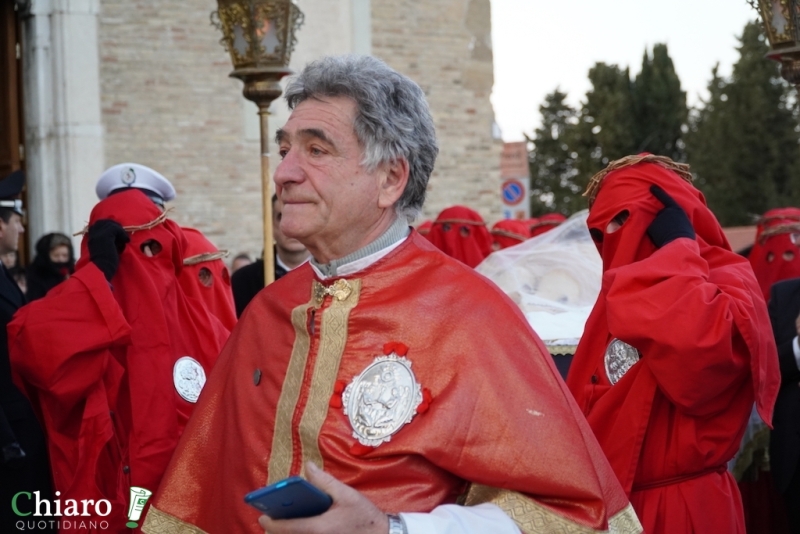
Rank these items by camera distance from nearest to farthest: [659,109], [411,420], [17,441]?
[411,420], [17,441], [659,109]

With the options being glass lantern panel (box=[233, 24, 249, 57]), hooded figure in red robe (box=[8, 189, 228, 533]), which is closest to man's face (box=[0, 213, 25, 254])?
hooded figure in red robe (box=[8, 189, 228, 533])

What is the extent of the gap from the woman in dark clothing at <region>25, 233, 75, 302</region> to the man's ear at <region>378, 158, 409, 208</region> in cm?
746

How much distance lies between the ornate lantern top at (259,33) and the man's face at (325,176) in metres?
4.25

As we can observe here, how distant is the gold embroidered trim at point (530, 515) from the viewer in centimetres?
A: 281

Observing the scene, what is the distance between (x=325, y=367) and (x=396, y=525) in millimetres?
518

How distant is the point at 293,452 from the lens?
3062 mm

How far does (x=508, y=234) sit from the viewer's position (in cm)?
1252

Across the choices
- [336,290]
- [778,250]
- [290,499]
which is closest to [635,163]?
[336,290]

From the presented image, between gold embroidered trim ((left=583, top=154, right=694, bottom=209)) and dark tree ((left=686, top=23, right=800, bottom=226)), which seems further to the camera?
dark tree ((left=686, top=23, right=800, bottom=226))

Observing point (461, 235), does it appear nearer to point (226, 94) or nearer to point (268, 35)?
point (226, 94)

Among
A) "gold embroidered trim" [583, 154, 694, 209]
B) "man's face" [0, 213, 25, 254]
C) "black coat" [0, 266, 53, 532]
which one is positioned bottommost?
"black coat" [0, 266, 53, 532]

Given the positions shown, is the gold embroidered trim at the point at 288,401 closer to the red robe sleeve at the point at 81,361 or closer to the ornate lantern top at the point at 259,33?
the red robe sleeve at the point at 81,361

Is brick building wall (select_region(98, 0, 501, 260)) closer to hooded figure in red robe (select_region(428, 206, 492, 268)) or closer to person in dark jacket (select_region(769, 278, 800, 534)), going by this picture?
hooded figure in red robe (select_region(428, 206, 492, 268))

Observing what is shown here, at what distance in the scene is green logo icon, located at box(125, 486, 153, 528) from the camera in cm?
471
